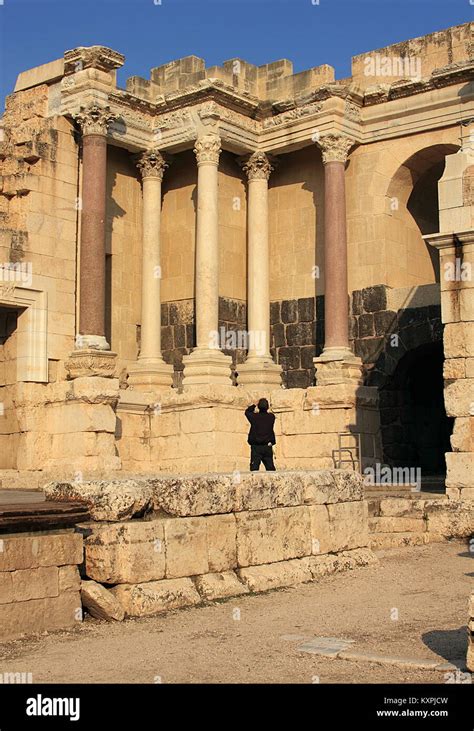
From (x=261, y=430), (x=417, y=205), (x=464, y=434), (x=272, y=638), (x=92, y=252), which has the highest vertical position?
(x=417, y=205)

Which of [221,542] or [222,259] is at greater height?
[222,259]

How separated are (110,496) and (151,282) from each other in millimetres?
15479

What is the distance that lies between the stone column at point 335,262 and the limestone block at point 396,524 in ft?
27.3

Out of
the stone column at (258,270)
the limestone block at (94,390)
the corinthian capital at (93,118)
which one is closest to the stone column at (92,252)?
the corinthian capital at (93,118)

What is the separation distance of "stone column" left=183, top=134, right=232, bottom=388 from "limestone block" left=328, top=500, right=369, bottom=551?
10.7m

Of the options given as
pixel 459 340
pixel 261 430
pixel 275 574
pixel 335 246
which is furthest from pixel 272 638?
pixel 335 246

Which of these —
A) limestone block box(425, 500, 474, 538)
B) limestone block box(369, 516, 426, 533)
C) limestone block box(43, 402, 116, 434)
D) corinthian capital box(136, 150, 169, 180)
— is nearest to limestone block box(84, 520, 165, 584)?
limestone block box(369, 516, 426, 533)

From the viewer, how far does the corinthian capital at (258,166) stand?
24.2m

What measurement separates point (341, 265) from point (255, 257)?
94.0 inches

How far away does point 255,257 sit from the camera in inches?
939

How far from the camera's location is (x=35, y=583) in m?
8.02

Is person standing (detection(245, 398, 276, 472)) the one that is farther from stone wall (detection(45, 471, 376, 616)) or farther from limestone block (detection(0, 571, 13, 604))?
limestone block (detection(0, 571, 13, 604))

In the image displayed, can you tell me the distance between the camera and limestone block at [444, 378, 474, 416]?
13398 millimetres

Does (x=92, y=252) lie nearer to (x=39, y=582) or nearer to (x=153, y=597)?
(x=153, y=597)
